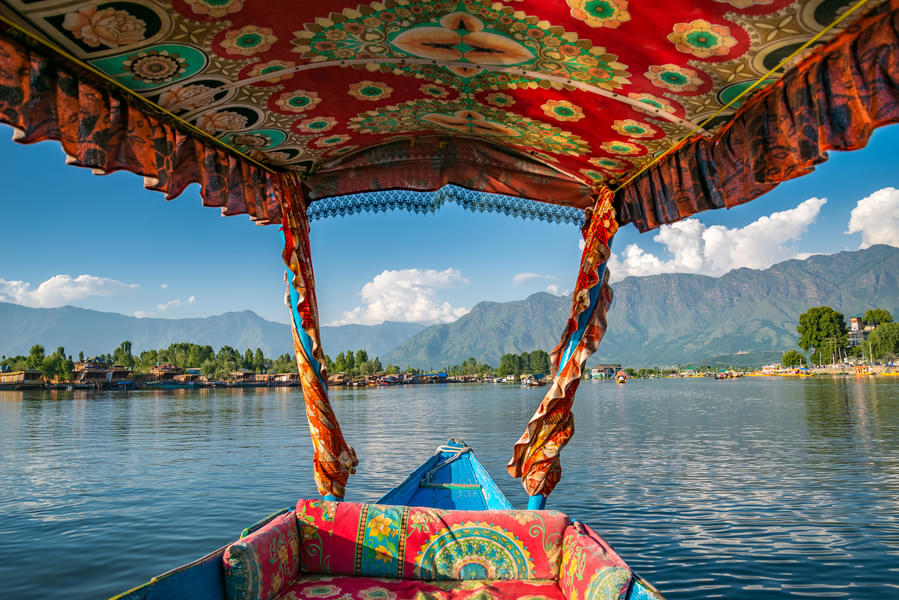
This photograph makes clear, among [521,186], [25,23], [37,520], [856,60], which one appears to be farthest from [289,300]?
[37,520]

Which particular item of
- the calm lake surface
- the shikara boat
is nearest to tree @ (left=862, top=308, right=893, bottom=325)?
the calm lake surface

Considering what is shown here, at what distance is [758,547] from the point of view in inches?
285

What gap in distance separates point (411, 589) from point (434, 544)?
0.93 feet

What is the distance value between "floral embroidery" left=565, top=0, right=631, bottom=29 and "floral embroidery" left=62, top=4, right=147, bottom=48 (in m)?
2.02

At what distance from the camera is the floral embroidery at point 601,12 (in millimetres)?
2480

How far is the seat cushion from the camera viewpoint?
289 cm

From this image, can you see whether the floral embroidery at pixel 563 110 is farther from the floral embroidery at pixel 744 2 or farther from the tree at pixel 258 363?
the tree at pixel 258 363

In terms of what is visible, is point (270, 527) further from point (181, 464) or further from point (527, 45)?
point (181, 464)

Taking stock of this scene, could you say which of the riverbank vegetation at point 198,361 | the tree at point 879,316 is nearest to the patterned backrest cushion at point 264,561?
the riverbank vegetation at point 198,361

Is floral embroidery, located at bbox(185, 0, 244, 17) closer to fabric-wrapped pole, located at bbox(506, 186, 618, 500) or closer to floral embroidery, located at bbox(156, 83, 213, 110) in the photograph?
floral embroidery, located at bbox(156, 83, 213, 110)

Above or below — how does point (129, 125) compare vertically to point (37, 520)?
above

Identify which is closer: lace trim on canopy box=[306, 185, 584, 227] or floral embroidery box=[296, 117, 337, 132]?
floral embroidery box=[296, 117, 337, 132]

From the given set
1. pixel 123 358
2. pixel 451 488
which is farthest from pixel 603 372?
pixel 451 488

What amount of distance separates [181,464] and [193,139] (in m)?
14.7
